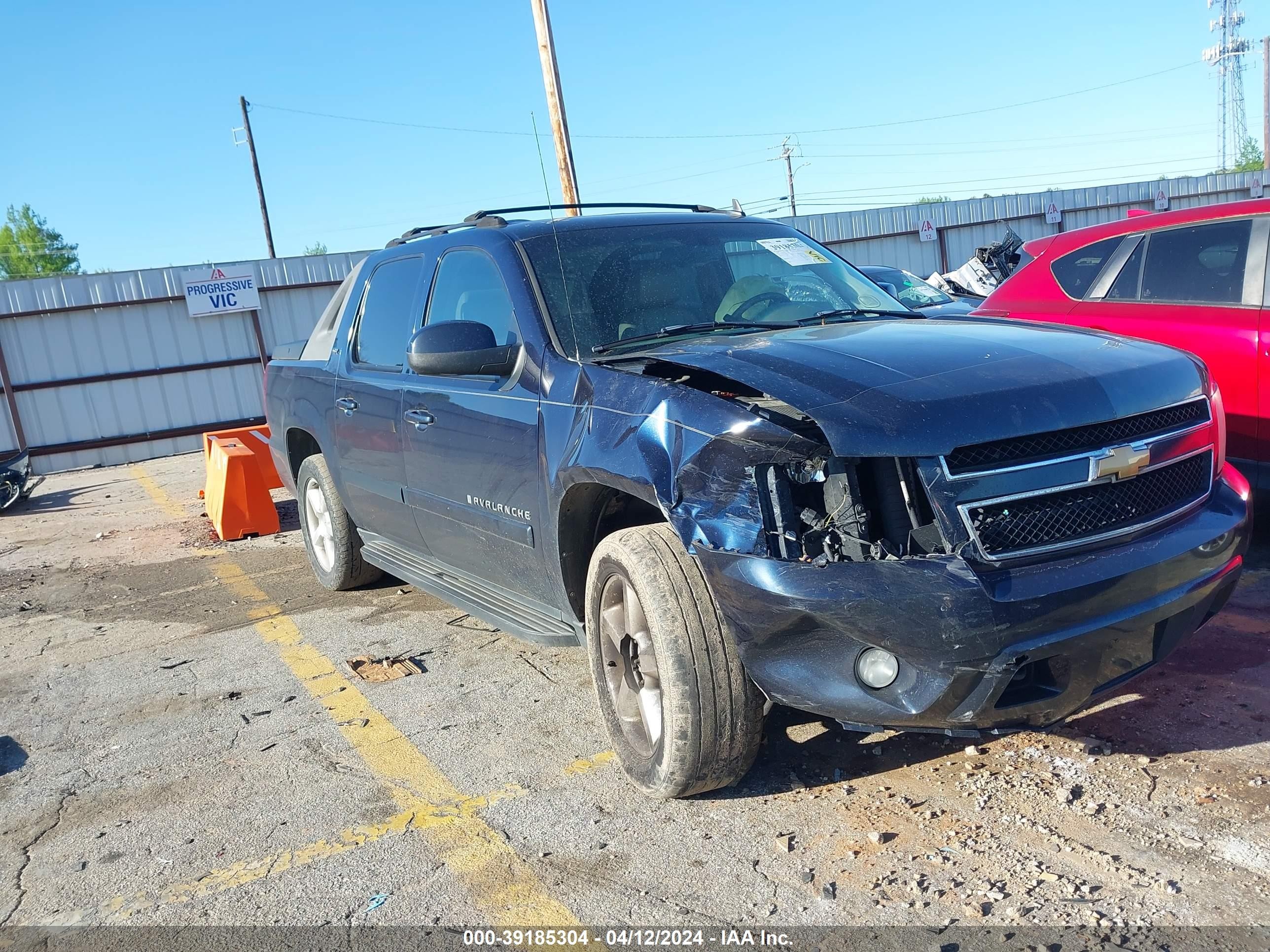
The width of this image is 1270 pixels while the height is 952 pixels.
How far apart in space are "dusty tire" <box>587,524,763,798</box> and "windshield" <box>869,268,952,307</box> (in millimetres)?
4826

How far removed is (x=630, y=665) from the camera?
3.33 metres

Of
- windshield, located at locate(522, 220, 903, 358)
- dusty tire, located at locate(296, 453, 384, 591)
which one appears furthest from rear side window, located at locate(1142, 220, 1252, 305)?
dusty tire, located at locate(296, 453, 384, 591)

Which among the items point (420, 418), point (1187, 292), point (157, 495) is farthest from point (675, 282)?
point (157, 495)

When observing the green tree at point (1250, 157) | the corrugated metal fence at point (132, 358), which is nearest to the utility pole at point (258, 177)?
the corrugated metal fence at point (132, 358)

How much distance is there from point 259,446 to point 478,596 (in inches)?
215

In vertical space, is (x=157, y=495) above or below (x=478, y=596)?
below

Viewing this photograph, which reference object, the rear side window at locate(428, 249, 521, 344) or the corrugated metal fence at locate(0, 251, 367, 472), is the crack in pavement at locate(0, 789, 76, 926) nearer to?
the rear side window at locate(428, 249, 521, 344)

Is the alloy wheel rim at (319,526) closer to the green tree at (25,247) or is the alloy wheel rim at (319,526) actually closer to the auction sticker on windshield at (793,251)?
the auction sticker on windshield at (793,251)

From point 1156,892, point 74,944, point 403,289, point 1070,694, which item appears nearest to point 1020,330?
point 1070,694

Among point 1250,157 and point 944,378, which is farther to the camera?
point 1250,157

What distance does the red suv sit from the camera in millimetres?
4977

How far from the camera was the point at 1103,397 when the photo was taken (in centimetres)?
287

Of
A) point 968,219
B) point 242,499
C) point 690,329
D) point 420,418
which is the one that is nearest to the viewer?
point 690,329

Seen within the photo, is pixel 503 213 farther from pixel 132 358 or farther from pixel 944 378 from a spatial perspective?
pixel 132 358
